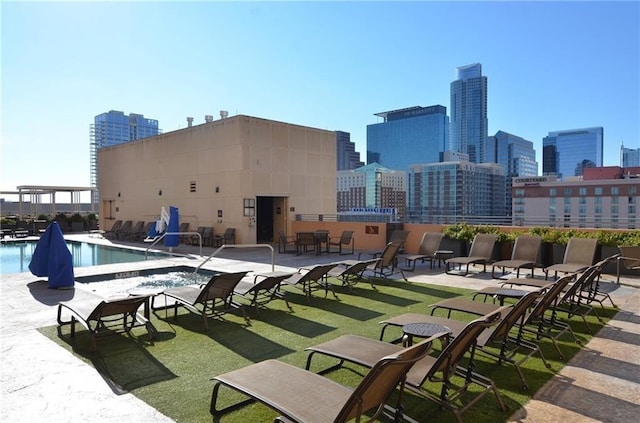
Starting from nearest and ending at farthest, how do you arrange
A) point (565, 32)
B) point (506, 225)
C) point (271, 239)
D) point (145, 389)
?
point (145, 389), point (506, 225), point (565, 32), point (271, 239)

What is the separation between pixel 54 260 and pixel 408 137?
115 meters

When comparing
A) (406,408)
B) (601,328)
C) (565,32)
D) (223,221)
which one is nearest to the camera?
(406,408)

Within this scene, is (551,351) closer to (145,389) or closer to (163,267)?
(145,389)

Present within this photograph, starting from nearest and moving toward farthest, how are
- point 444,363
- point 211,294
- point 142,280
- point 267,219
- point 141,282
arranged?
1. point 444,363
2. point 211,294
3. point 141,282
4. point 142,280
5. point 267,219

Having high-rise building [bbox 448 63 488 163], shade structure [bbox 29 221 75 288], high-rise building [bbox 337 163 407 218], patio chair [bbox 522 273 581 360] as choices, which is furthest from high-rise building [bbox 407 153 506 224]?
high-rise building [bbox 448 63 488 163]

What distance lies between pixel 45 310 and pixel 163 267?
428 centimetres

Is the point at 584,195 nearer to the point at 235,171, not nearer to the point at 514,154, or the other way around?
the point at 514,154

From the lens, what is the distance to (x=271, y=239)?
20.2 meters

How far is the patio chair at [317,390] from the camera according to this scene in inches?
84.2

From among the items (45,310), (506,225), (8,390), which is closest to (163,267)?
(45,310)

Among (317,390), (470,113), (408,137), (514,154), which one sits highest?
(470,113)

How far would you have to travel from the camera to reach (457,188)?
2044 inches

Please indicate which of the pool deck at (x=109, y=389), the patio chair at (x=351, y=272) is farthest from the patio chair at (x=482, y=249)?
the pool deck at (x=109, y=389)

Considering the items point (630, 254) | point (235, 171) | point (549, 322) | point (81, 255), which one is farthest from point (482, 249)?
point (81, 255)
